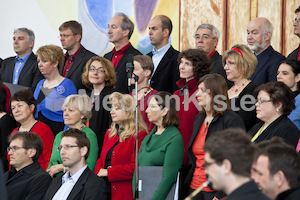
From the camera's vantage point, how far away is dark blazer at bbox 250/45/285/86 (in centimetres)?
596

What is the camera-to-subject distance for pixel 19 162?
5156 mm

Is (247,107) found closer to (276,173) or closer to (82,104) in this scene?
(82,104)

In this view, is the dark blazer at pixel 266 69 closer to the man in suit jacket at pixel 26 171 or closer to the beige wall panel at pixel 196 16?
the beige wall panel at pixel 196 16

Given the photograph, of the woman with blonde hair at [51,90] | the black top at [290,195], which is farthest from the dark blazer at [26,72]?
the black top at [290,195]

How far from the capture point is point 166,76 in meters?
6.59

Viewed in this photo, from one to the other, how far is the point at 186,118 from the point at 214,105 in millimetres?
636

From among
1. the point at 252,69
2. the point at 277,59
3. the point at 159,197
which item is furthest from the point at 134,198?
the point at 277,59

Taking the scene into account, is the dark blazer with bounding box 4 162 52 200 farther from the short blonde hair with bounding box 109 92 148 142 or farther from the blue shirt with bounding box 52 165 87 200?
the short blonde hair with bounding box 109 92 148 142

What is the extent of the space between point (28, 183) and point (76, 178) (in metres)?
0.50

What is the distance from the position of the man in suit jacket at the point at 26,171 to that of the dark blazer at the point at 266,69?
7.30ft

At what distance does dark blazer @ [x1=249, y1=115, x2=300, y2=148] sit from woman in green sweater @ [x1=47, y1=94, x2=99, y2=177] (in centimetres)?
155

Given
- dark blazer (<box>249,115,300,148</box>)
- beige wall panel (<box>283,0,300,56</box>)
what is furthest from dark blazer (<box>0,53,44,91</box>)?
dark blazer (<box>249,115,300,148</box>)

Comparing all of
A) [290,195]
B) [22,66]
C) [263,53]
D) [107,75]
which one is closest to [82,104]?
[107,75]

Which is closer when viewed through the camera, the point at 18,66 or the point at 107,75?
the point at 107,75
